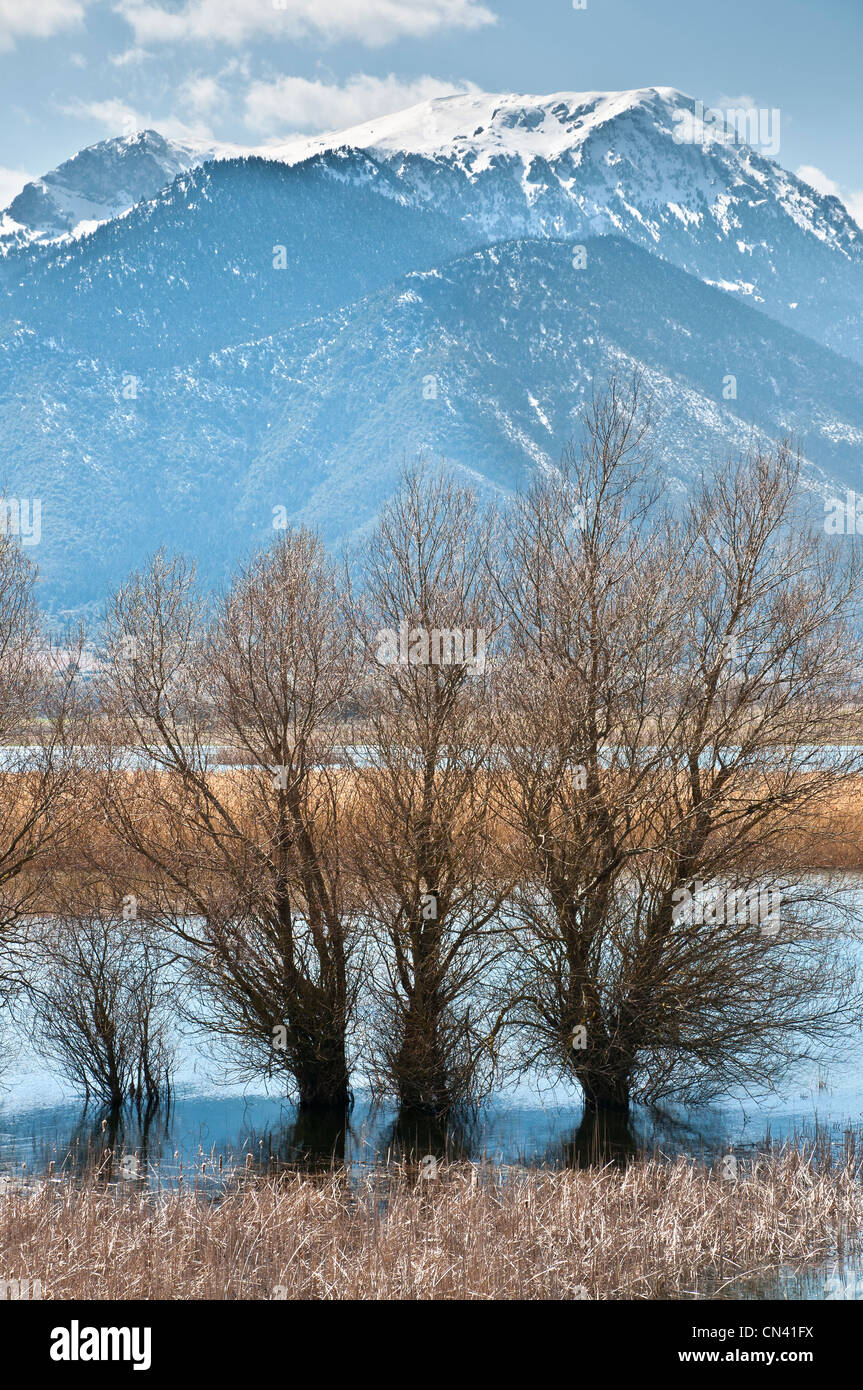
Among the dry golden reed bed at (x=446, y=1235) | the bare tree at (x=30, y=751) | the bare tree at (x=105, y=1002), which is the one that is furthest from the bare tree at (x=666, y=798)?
the bare tree at (x=30, y=751)

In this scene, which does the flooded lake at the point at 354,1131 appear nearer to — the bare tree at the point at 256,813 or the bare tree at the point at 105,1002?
the bare tree at the point at 105,1002

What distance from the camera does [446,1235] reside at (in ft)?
44.4

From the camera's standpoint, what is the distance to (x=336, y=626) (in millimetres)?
22375

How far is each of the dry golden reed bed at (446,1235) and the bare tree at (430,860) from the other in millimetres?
4432

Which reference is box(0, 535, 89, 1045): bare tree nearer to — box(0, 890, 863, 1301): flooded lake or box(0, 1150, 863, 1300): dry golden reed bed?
box(0, 890, 863, 1301): flooded lake

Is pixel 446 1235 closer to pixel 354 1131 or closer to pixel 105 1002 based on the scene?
pixel 354 1131

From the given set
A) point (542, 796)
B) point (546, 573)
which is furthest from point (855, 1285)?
point (546, 573)

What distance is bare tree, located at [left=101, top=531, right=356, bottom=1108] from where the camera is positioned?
20.8m

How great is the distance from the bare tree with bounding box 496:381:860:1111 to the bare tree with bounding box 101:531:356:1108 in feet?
10.5

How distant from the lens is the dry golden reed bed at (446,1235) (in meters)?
12.1

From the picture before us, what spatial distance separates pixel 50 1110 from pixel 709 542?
A: 15.5 metres

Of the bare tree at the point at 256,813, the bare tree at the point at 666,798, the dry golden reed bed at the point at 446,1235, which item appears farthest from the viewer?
the bare tree at the point at 256,813

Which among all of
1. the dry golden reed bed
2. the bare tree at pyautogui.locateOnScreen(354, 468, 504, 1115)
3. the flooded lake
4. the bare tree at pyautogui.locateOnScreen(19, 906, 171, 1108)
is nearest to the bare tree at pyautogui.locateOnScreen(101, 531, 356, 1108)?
the bare tree at pyautogui.locateOnScreen(354, 468, 504, 1115)
